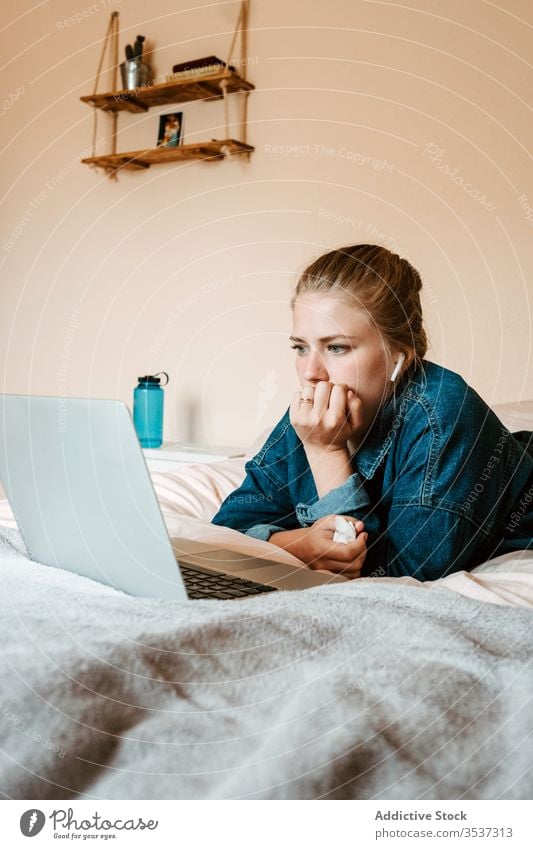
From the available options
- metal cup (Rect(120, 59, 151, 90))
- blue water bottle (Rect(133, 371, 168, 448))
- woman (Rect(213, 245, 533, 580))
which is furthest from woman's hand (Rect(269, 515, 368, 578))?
metal cup (Rect(120, 59, 151, 90))

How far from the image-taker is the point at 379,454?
3.36ft

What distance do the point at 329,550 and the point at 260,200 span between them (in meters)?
1.52

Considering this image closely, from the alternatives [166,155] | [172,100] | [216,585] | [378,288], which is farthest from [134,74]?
[216,585]

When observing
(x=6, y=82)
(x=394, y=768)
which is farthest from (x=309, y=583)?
(x=6, y=82)

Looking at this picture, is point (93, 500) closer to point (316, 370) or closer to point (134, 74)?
point (316, 370)

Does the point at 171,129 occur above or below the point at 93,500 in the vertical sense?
above

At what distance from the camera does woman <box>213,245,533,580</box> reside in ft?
3.00

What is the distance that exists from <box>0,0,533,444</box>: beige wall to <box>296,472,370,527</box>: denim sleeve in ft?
3.21

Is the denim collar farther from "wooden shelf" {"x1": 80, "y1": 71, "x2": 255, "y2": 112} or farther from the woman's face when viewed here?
"wooden shelf" {"x1": 80, "y1": 71, "x2": 255, "y2": 112}

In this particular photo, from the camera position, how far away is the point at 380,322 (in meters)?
1.08
